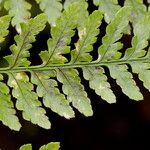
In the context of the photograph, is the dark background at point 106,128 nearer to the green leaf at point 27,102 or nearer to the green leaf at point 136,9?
the green leaf at point 136,9

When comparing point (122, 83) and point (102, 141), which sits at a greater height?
point (122, 83)

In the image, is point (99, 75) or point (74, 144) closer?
point (99, 75)

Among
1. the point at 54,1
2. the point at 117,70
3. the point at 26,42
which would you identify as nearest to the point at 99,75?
the point at 117,70

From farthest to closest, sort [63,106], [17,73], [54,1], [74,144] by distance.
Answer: [74,144] < [54,1] < [17,73] < [63,106]

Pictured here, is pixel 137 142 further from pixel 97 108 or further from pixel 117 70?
pixel 117 70

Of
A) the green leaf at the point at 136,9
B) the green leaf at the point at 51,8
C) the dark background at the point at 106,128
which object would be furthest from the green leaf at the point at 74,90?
the dark background at the point at 106,128

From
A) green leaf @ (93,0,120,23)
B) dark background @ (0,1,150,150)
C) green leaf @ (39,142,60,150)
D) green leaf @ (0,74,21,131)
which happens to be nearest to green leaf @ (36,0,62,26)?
green leaf @ (93,0,120,23)
